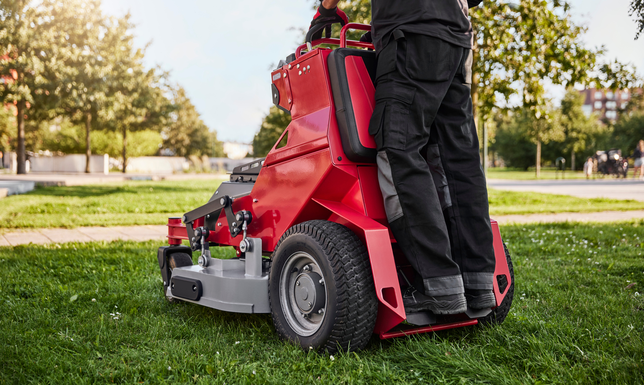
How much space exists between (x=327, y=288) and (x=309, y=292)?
0.16 meters

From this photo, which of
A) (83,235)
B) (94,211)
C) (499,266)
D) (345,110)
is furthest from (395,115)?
(94,211)

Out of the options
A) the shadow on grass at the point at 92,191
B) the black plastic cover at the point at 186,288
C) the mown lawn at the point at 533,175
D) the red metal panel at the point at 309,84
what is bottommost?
the black plastic cover at the point at 186,288

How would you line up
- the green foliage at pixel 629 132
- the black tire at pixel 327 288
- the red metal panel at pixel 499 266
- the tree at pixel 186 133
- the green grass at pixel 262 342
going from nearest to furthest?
1. the green grass at pixel 262 342
2. the black tire at pixel 327 288
3. the red metal panel at pixel 499 266
4. the green foliage at pixel 629 132
5. the tree at pixel 186 133

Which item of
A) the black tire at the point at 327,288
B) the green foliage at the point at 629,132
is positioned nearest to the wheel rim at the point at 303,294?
the black tire at the point at 327,288

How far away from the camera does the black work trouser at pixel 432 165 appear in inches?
93.5

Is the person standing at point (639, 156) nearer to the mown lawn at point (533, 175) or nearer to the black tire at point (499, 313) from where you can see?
the mown lawn at point (533, 175)

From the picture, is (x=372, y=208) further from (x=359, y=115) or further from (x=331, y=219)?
(x=359, y=115)

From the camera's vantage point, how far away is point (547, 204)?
1162 cm

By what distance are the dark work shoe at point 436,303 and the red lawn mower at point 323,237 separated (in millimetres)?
55

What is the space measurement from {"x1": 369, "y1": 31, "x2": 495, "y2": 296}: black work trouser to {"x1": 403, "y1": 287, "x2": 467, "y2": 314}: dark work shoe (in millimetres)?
37

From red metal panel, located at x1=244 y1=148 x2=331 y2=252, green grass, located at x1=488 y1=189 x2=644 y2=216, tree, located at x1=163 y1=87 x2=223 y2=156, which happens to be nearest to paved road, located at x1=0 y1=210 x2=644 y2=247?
green grass, located at x1=488 y1=189 x2=644 y2=216

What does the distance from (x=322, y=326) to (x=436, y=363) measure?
0.54 m

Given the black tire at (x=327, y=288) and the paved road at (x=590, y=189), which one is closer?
the black tire at (x=327, y=288)

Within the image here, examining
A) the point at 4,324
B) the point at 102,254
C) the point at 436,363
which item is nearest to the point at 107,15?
the point at 102,254
